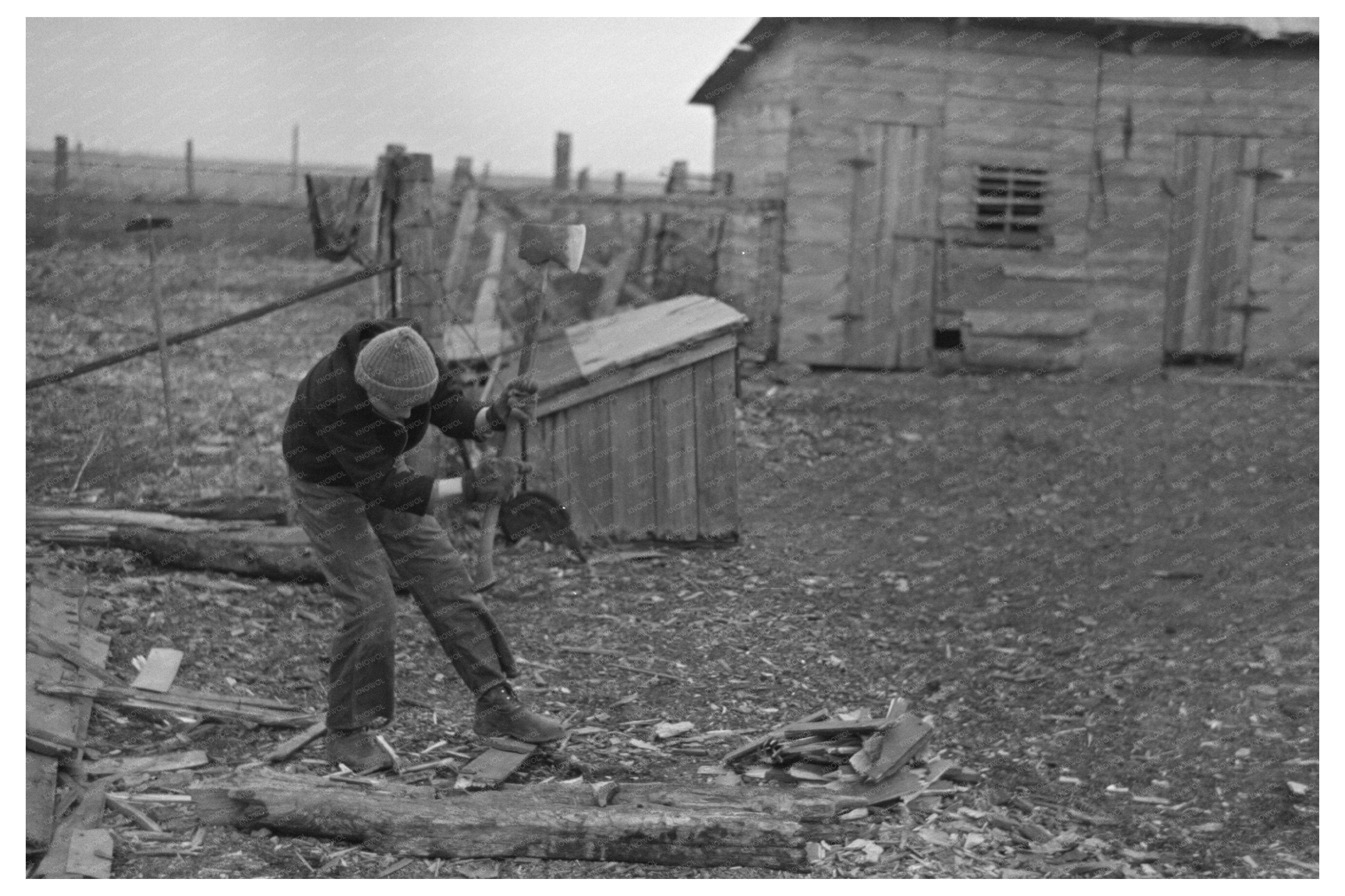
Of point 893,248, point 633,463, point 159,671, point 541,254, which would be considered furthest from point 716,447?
point 893,248

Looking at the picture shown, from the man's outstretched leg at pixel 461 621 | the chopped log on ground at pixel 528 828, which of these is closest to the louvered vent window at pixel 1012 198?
the man's outstretched leg at pixel 461 621

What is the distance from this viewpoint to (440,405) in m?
5.49

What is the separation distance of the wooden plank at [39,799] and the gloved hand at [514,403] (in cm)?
210

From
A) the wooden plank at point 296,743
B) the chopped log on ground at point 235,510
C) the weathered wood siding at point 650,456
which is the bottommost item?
the wooden plank at point 296,743

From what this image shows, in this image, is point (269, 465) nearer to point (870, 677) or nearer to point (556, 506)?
point (556, 506)

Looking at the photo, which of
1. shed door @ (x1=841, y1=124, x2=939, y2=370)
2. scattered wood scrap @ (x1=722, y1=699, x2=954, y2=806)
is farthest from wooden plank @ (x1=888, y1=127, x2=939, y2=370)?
scattered wood scrap @ (x1=722, y1=699, x2=954, y2=806)

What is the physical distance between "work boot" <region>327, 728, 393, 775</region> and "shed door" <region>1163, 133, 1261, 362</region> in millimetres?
12026

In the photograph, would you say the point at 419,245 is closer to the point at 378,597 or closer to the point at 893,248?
the point at 378,597

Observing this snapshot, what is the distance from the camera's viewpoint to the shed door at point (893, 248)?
13.9 m

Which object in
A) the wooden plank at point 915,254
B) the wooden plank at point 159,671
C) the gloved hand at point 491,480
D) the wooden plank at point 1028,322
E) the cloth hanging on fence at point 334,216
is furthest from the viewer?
the wooden plank at point 1028,322

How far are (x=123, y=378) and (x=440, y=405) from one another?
713cm

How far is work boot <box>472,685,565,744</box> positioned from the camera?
5.40 m

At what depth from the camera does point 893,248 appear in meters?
14.0

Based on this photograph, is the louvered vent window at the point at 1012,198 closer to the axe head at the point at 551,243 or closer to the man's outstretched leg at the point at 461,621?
the axe head at the point at 551,243
